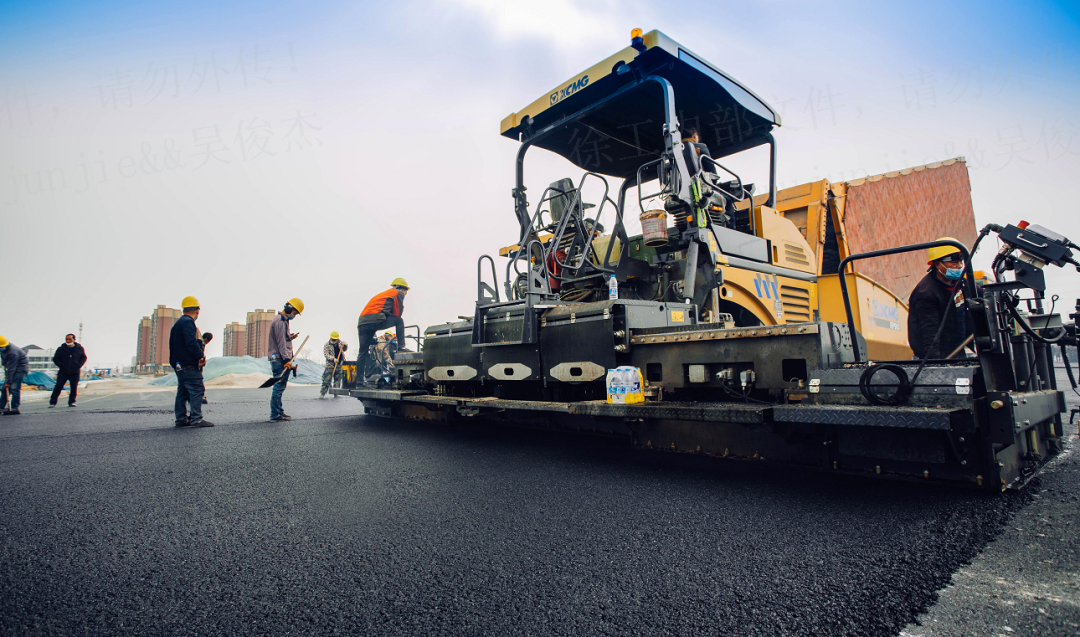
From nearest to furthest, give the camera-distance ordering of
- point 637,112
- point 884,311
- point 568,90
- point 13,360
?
point 568,90 → point 637,112 → point 884,311 → point 13,360

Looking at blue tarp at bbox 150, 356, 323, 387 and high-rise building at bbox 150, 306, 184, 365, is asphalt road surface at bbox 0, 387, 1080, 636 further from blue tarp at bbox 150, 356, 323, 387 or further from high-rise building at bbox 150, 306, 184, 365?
high-rise building at bbox 150, 306, 184, 365

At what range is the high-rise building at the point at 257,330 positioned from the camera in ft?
103

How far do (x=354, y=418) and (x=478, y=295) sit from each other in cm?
346

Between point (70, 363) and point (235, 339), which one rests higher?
point (235, 339)

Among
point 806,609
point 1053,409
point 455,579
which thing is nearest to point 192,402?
point 455,579

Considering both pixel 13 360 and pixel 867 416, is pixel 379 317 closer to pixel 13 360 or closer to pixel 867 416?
pixel 13 360

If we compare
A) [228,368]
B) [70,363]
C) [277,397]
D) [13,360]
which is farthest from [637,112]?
[228,368]

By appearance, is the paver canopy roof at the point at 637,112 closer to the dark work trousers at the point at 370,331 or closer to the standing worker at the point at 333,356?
the dark work trousers at the point at 370,331

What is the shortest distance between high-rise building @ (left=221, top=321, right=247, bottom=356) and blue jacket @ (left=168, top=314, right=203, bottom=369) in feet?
99.6

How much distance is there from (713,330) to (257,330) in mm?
34174

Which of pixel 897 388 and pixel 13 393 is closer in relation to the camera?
pixel 897 388

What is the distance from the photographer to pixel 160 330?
37.5 metres

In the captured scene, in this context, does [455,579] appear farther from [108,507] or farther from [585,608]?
[108,507]

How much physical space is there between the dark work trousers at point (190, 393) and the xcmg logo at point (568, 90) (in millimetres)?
5624
